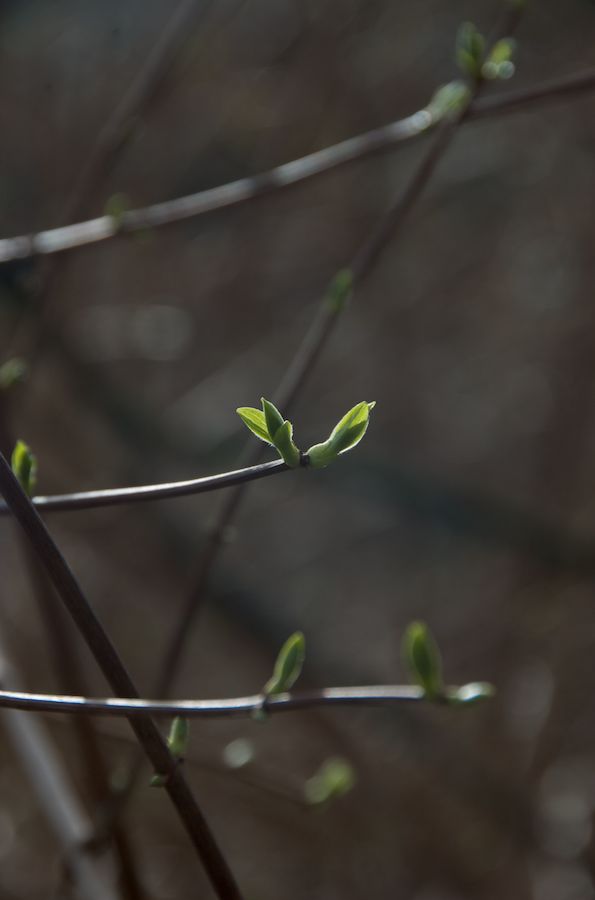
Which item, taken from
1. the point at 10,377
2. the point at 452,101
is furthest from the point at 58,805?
the point at 452,101

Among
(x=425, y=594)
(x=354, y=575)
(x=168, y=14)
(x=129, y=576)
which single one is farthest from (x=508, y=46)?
(x=354, y=575)

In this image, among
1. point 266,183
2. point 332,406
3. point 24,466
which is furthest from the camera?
point 332,406

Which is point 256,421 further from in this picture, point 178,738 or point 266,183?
point 266,183

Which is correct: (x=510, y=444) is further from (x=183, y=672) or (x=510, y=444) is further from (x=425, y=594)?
(x=183, y=672)

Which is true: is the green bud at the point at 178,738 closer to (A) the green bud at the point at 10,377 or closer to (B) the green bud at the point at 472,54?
(A) the green bud at the point at 10,377

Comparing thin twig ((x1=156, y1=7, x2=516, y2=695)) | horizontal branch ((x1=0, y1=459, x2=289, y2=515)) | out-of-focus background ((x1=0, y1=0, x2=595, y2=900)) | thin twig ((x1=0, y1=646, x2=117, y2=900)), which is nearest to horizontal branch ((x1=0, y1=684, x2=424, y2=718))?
horizontal branch ((x1=0, y1=459, x2=289, y2=515))
